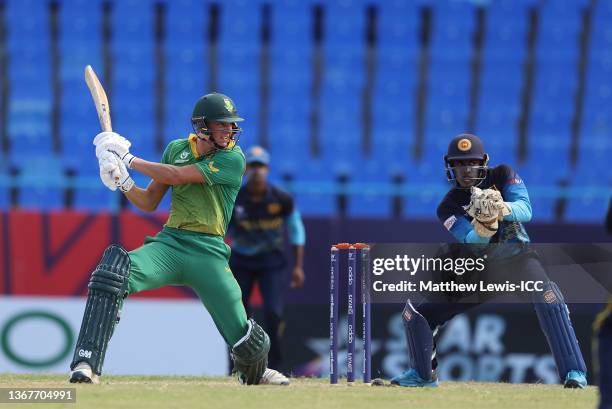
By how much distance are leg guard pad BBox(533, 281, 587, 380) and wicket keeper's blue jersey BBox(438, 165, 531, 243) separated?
1.25ft

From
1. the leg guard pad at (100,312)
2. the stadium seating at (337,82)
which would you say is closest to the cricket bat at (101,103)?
the leg guard pad at (100,312)

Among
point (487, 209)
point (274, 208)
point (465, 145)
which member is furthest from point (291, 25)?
point (487, 209)

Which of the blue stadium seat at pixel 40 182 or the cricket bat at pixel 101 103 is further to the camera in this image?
the blue stadium seat at pixel 40 182

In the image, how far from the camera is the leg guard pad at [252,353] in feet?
24.8

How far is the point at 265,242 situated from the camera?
11320 mm

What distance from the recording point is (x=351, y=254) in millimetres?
8023

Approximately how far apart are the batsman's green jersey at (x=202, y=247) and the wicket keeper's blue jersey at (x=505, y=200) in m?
1.44

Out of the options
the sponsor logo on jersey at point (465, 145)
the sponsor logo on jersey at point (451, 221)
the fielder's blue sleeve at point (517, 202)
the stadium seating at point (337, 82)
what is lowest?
the sponsor logo on jersey at point (451, 221)

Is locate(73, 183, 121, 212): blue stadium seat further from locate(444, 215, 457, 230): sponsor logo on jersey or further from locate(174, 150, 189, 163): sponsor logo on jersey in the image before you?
locate(444, 215, 457, 230): sponsor logo on jersey

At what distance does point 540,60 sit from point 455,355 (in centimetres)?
649

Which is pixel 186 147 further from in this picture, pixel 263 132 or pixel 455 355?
pixel 263 132

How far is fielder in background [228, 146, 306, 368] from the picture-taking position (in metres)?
11.2

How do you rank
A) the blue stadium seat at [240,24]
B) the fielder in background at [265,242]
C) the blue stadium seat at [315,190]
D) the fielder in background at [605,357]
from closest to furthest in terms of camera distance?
the fielder in background at [605,357] → the fielder in background at [265,242] → the blue stadium seat at [315,190] → the blue stadium seat at [240,24]

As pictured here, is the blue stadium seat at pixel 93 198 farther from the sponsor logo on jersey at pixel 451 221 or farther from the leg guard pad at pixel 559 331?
the leg guard pad at pixel 559 331
